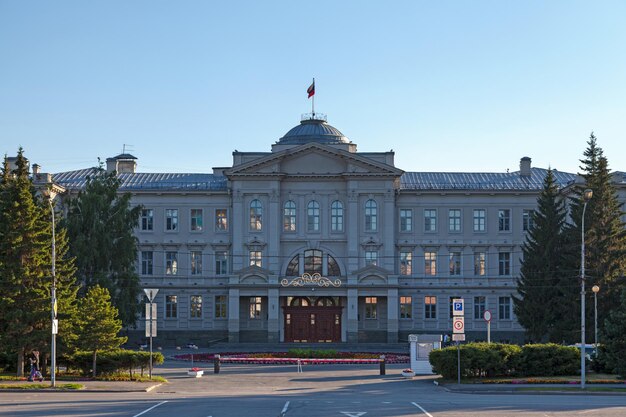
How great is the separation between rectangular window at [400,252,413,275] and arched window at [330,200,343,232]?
20.3ft

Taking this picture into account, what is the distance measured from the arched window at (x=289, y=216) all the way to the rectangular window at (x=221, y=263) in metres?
6.10

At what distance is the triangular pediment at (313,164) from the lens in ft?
286

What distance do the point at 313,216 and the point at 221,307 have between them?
11.4m

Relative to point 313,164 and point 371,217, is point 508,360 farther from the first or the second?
point 313,164

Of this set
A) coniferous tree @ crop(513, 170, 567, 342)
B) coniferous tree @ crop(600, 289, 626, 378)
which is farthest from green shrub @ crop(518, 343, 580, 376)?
coniferous tree @ crop(513, 170, 567, 342)

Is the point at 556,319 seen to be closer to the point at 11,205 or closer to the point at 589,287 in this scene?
the point at 589,287

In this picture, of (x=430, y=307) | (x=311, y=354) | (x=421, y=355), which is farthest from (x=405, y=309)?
(x=421, y=355)

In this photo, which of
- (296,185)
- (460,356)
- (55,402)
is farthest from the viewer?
(296,185)

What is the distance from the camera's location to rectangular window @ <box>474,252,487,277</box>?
9044 centimetres

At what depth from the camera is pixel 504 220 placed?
90.5 metres

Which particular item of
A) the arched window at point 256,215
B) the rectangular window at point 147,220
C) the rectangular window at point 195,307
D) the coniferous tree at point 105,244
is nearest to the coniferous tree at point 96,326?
the coniferous tree at point 105,244

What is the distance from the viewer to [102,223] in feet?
243

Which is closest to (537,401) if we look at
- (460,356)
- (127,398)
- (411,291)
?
(460,356)

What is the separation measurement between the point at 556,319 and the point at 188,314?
108 feet
